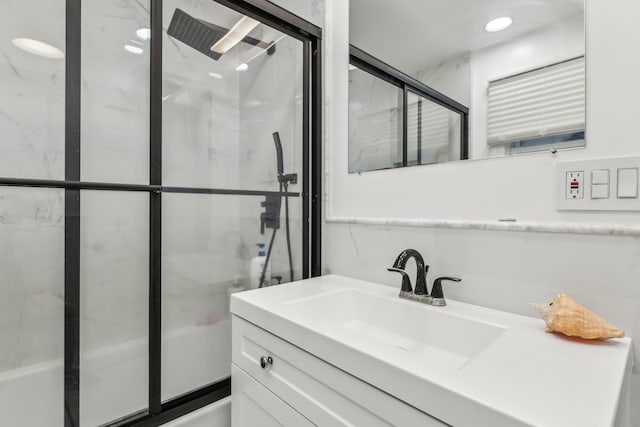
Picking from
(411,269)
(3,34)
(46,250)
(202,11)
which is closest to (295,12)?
(202,11)

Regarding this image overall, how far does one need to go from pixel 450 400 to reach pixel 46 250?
3.91 ft

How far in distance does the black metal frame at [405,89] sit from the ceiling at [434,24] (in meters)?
0.03

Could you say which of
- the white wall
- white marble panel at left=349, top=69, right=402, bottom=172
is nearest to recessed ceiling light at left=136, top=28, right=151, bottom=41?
white marble panel at left=349, top=69, right=402, bottom=172

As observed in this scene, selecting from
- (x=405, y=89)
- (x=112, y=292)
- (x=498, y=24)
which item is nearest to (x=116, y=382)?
(x=112, y=292)

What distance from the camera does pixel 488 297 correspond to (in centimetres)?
97

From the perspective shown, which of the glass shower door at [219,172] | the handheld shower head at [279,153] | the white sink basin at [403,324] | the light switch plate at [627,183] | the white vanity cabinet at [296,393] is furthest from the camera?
the handheld shower head at [279,153]

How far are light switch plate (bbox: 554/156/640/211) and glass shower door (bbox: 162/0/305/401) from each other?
102 centimetres

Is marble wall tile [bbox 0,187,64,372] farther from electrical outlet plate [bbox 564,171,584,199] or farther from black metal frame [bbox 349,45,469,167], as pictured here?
electrical outlet plate [bbox 564,171,584,199]

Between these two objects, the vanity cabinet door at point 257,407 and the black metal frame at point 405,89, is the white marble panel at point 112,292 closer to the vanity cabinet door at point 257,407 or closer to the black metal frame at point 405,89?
the vanity cabinet door at point 257,407

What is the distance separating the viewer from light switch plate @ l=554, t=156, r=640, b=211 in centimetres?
76

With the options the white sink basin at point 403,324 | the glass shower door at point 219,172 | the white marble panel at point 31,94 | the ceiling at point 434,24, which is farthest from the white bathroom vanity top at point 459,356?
the ceiling at point 434,24

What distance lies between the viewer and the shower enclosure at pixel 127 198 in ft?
3.18

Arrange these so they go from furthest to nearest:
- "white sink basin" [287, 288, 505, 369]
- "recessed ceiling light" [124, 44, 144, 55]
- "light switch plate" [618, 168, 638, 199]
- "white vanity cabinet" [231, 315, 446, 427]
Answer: "recessed ceiling light" [124, 44, 144, 55] < "white sink basin" [287, 288, 505, 369] < "light switch plate" [618, 168, 638, 199] < "white vanity cabinet" [231, 315, 446, 427]

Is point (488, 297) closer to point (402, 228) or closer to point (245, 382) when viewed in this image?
point (402, 228)
